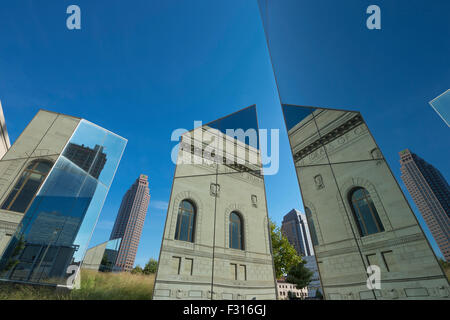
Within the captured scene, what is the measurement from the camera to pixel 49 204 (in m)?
5.23

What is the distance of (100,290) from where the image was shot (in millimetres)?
4027

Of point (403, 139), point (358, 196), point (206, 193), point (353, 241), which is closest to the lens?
point (403, 139)

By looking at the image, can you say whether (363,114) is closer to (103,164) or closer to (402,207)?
(402,207)

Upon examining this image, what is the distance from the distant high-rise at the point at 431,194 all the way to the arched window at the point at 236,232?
159 inches

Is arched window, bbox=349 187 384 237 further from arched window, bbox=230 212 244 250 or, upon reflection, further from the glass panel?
arched window, bbox=230 212 244 250

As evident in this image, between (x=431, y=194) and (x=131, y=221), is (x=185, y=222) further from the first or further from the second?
(x=431, y=194)

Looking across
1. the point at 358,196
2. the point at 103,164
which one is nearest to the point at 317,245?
the point at 358,196

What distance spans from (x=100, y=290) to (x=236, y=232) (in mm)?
3462

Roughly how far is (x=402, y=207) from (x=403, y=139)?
1.45 meters

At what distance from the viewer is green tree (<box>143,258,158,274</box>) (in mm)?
4273

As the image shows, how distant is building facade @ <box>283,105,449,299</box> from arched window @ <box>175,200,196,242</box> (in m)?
3.20

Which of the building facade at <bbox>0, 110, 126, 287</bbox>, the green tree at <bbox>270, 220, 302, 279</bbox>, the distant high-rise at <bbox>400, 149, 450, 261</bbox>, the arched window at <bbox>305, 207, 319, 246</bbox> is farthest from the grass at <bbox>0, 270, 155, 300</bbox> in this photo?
the green tree at <bbox>270, 220, 302, 279</bbox>

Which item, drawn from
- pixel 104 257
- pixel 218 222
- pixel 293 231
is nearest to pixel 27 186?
pixel 104 257
